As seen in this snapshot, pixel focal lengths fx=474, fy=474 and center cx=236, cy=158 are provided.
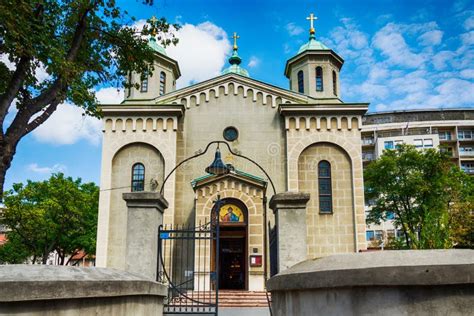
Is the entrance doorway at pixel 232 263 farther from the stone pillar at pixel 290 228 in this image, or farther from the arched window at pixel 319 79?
the stone pillar at pixel 290 228

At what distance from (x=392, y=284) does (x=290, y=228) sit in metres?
6.20

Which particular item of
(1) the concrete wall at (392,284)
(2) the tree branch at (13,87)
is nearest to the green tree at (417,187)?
(2) the tree branch at (13,87)

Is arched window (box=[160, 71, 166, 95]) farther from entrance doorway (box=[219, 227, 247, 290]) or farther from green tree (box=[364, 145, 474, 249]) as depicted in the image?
green tree (box=[364, 145, 474, 249])

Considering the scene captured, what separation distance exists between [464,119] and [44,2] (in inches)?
2547

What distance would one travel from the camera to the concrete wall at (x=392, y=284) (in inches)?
134

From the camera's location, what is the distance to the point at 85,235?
39.6m

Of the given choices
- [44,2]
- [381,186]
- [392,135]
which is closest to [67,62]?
[44,2]

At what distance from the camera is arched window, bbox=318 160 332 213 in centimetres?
2194

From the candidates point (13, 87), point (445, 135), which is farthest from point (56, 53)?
point (445, 135)

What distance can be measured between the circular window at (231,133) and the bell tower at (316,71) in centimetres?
446

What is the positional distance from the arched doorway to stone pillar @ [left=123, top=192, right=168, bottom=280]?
33.5 ft

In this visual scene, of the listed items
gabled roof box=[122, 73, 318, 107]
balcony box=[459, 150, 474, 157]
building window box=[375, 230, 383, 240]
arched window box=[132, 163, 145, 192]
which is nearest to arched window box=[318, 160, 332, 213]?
gabled roof box=[122, 73, 318, 107]

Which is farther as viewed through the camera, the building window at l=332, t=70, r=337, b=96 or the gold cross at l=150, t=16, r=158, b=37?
the building window at l=332, t=70, r=337, b=96

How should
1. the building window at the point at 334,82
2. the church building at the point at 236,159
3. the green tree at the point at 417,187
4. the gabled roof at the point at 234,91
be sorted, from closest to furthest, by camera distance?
the church building at the point at 236,159
the gabled roof at the point at 234,91
the building window at the point at 334,82
the green tree at the point at 417,187
